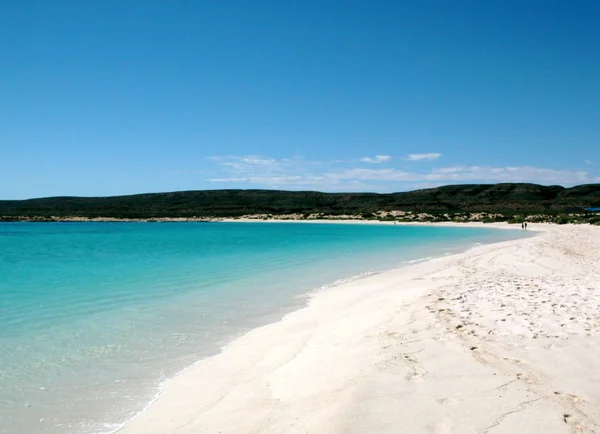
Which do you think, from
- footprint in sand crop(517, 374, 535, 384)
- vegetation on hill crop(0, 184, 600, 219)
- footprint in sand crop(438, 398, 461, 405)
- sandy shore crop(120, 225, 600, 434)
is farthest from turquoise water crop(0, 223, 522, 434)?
vegetation on hill crop(0, 184, 600, 219)

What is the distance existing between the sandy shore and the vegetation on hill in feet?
279

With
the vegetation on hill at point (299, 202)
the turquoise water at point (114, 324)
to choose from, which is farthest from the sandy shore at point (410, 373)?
the vegetation on hill at point (299, 202)

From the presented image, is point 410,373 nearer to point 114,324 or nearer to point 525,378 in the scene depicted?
point 525,378

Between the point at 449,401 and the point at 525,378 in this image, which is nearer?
the point at 449,401

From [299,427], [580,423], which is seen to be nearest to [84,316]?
[299,427]

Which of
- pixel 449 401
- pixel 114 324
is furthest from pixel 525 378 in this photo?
pixel 114 324

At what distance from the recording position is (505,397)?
4.09 m

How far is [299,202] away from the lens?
389ft

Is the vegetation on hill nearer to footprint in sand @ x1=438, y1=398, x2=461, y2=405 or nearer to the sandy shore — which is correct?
the sandy shore

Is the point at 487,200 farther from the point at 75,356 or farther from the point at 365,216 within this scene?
the point at 75,356

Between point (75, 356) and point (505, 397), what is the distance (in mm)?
5561

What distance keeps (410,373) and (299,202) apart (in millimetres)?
113739

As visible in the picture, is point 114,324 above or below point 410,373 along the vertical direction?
below

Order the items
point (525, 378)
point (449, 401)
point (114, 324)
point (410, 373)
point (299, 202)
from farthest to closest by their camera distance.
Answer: point (299, 202), point (114, 324), point (410, 373), point (525, 378), point (449, 401)
